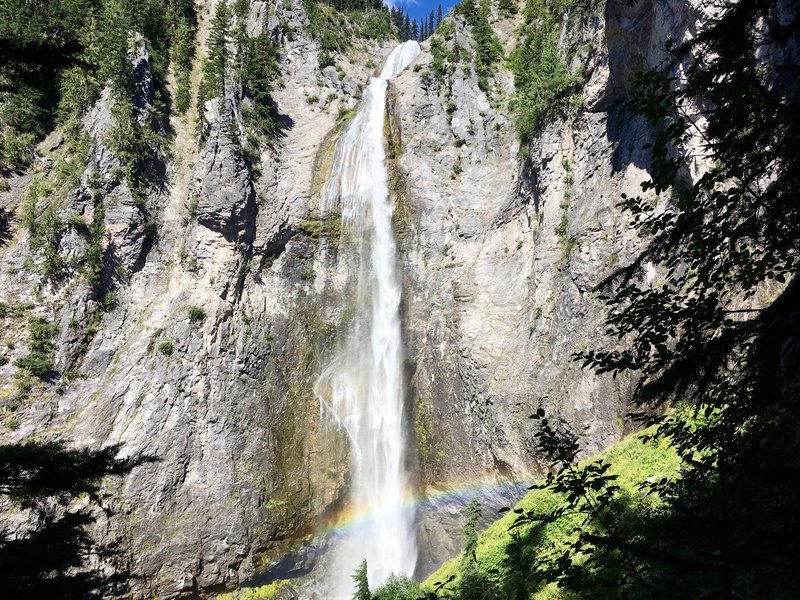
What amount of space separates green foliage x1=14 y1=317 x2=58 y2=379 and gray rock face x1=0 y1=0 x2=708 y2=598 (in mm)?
424

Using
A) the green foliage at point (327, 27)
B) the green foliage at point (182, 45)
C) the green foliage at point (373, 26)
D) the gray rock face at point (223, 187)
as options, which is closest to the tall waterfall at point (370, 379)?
the gray rock face at point (223, 187)

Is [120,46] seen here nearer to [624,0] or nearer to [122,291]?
[122,291]

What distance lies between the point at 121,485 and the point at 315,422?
Result: 8.46 metres

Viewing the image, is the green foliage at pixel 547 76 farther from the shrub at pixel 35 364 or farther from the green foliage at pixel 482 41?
the shrub at pixel 35 364

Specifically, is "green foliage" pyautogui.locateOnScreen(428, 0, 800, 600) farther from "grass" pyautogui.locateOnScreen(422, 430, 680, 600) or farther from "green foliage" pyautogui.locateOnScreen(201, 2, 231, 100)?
"green foliage" pyautogui.locateOnScreen(201, 2, 231, 100)

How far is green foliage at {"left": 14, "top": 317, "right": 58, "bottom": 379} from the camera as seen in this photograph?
19.7 metres

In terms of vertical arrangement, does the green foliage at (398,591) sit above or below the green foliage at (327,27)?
below

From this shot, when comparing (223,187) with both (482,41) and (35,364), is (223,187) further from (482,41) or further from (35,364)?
(482,41)

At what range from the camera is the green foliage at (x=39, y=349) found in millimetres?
19734

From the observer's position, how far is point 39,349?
20125mm

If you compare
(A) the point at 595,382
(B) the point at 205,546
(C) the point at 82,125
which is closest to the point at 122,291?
(C) the point at 82,125

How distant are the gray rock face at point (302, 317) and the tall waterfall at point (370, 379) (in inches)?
33.7

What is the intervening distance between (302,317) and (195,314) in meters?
5.27

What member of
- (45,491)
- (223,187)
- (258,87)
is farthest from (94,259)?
(45,491)
